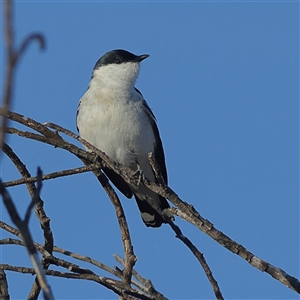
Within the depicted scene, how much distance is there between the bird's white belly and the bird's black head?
1306mm

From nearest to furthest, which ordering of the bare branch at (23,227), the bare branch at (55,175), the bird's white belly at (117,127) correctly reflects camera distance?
1. the bare branch at (23,227)
2. the bare branch at (55,175)
3. the bird's white belly at (117,127)

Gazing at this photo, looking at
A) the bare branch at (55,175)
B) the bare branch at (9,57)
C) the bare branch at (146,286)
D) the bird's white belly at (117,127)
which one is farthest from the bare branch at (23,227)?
the bird's white belly at (117,127)

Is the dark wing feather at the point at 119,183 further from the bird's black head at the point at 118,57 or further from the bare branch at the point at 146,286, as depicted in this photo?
the bare branch at the point at 146,286

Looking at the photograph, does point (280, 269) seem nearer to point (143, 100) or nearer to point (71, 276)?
point (71, 276)

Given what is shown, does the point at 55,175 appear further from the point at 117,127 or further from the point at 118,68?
the point at 118,68

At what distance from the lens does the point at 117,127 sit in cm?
707

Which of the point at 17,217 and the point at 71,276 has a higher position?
the point at 71,276

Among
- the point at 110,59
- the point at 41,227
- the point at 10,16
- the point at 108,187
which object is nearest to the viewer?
the point at 10,16

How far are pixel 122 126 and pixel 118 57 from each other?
1.84 m

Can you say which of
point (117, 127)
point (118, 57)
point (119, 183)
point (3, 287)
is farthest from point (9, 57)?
point (118, 57)

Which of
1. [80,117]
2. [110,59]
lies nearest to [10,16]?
[80,117]

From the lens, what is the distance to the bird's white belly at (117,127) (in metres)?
7.08

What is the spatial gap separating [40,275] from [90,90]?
6471 millimetres

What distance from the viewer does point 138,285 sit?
3.32 m
